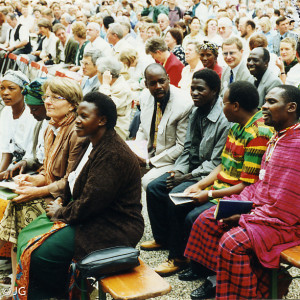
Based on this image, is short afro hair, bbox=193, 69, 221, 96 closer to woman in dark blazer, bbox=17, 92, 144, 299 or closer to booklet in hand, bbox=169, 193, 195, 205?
booklet in hand, bbox=169, 193, 195, 205

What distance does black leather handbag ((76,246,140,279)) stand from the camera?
274 cm

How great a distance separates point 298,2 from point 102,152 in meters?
11.1

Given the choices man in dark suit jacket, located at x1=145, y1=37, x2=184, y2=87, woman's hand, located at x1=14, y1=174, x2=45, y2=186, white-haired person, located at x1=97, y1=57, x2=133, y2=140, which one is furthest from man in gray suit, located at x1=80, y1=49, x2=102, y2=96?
woman's hand, located at x1=14, y1=174, x2=45, y2=186

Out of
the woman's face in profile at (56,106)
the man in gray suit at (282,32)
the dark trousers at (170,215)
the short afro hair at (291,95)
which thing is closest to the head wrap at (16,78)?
the woman's face in profile at (56,106)

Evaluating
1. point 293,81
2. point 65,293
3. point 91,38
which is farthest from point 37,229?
point 91,38

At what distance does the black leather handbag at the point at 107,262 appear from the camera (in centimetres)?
274

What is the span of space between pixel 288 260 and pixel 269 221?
0.27m

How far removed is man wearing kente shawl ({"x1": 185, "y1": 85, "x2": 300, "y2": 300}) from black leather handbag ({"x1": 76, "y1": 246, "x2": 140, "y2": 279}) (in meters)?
0.60

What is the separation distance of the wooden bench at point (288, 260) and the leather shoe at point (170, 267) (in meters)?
1.06

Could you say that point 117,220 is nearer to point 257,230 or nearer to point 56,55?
point 257,230

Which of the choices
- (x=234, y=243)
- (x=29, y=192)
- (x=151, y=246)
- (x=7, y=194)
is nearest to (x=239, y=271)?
(x=234, y=243)

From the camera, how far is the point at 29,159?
439cm

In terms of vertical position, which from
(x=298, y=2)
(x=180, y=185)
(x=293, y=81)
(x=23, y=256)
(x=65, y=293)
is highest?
(x=298, y=2)

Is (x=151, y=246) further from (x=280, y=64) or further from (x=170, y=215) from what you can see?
(x=280, y=64)
